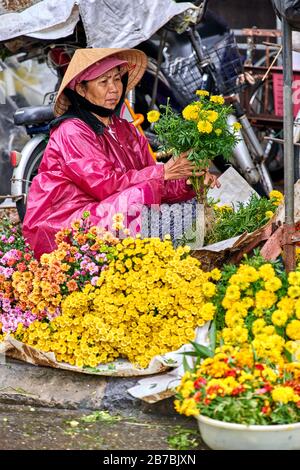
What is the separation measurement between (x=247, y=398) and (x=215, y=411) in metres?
0.14

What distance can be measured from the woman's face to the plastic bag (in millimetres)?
1244

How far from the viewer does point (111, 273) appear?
4824 millimetres

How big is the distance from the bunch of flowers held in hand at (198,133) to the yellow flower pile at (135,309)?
54cm

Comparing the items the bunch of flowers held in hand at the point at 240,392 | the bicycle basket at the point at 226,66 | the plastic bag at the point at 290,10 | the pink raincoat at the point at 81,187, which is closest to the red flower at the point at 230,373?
the bunch of flowers held in hand at the point at 240,392

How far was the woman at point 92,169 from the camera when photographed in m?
5.12

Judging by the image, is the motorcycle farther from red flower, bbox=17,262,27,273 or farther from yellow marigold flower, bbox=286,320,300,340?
yellow marigold flower, bbox=286,320,300,340

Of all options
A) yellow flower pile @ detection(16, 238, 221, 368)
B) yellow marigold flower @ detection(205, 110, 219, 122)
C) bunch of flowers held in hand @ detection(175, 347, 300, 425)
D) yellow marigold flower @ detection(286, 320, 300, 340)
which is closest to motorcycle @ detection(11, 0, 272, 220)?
yellow marigold flower @ detection(205, 110, 219, 122)

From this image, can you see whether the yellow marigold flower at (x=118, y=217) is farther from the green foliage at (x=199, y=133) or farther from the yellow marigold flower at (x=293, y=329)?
the yellow marigold flower at (x=293, y=329)

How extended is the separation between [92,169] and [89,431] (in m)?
1.44

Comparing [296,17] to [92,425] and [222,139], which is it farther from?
[92,425]

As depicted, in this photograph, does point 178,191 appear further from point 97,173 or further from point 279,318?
point 279,318

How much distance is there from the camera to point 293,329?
423cm

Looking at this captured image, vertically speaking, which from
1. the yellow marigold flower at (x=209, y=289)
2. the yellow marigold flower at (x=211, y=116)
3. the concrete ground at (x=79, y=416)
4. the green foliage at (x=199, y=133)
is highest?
the yellow marigold flower at (x=211, y=116)

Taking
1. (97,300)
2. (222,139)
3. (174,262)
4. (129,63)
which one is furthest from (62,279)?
(129,63)
